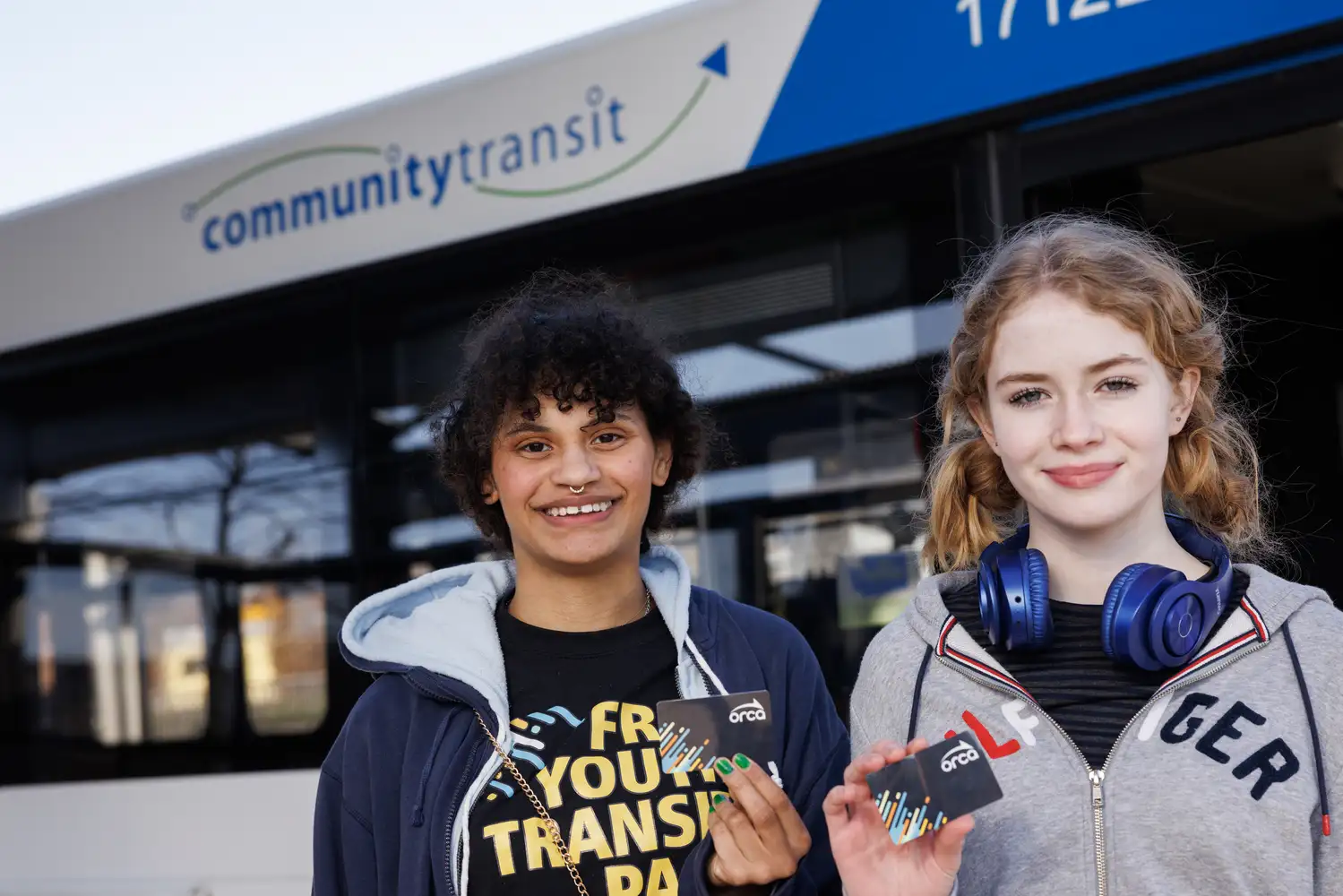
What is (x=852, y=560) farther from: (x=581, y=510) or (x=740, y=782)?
(x=740, y=782)

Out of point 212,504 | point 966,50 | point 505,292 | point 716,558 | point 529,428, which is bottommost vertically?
point 716,558

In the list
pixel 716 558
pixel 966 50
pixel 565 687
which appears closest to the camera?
pixel 565 687

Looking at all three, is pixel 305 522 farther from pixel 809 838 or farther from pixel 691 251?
pixel 809 838

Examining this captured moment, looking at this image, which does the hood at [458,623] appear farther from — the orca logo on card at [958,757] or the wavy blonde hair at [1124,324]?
the orca logo on card at [958,757]

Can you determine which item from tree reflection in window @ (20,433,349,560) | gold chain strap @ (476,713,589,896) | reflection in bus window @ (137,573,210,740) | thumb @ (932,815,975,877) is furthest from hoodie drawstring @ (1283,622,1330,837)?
reflection in bus window @ (137,573,210,740)

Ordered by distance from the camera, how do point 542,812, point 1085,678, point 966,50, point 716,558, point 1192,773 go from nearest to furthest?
point 1192,773 → point 1085,678 → point 542,812 → point 966,50 → point 716,558

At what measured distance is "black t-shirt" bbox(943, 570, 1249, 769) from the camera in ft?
5.33

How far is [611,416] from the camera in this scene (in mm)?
2100

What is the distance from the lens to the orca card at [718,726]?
171cm

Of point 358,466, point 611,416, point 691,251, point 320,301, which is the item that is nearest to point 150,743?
point 358,466

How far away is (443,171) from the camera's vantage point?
3.56m

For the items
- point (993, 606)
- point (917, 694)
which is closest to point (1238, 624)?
point (993, 606)

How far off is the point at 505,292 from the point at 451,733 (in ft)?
5.66

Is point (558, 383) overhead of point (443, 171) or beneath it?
beneath
